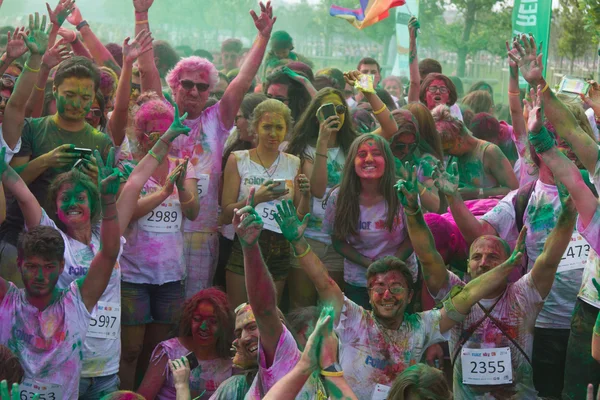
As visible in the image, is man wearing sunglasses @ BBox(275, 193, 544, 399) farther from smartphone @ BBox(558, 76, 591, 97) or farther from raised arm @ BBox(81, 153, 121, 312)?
smartphone @ BBox(558, 76, 591, 97)

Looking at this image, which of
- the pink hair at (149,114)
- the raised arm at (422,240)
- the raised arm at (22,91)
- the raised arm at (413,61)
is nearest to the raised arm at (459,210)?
the raised arm at (422,240)

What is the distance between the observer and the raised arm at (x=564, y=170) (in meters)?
4.08

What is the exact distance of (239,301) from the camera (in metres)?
5.50

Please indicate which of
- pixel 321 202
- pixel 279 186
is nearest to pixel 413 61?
pixel 321 202

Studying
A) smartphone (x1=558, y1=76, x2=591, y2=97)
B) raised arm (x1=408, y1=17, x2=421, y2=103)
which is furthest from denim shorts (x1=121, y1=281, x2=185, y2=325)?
raised arm (x1=408, y1=17, x2=421, y2=103)

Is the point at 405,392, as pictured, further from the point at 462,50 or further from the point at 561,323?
the point at 462,50

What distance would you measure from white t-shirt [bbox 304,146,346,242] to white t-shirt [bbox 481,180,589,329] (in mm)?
1006

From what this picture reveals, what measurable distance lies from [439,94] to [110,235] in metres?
3.65

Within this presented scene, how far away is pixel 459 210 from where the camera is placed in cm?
503

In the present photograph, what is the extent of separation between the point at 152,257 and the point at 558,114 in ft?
7.47

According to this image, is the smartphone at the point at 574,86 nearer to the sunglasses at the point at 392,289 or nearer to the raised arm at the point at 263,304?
the sunglasses at the point at 392,289

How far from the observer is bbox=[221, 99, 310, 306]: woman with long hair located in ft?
18.1

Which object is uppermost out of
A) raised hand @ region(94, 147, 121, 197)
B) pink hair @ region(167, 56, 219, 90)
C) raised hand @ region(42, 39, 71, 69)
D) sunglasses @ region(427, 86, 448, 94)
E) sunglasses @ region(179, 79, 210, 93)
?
raised hand @ region(42, 39, 71, 69)

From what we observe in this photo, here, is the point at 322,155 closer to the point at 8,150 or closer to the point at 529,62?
the point at 529,62
